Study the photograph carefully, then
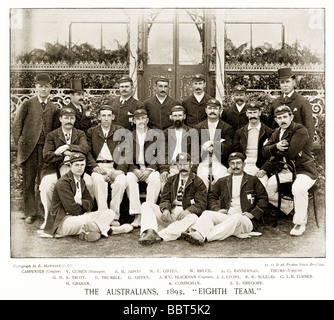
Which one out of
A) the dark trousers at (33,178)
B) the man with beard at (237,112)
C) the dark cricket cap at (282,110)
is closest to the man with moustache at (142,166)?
the man with beard at (237,112)

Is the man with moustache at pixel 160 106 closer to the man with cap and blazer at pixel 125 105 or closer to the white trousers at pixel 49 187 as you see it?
the man with cap and blazer at pixel 125 105

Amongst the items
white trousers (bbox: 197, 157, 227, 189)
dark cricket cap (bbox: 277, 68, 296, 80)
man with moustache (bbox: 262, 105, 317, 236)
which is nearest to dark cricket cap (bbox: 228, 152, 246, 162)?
white trousers (bbox: 197, 157, 227, 189)

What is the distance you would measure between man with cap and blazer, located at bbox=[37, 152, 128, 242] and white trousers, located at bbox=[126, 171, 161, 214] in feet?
0.78

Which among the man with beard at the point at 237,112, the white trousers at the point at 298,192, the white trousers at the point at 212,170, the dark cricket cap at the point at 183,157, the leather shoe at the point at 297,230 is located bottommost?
the leather shoe at the point at 297,230

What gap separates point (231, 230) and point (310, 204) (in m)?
0.74

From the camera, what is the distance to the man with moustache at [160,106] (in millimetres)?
4258

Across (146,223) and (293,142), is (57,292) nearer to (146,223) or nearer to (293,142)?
(146,223)

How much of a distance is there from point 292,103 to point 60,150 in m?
2.06

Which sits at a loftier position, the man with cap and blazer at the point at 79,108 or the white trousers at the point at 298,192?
the man with cap and blazer at the point at 79,108

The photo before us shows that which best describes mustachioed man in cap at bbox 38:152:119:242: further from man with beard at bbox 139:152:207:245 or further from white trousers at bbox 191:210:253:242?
white trousers at bbox 191:210:253:242

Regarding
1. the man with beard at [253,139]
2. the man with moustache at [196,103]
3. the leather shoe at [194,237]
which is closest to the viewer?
the leather shoe at [194,237]

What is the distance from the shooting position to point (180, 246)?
156 inches

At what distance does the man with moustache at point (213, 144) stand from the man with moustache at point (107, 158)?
65cm

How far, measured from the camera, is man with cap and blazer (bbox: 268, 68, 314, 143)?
4148 mm
